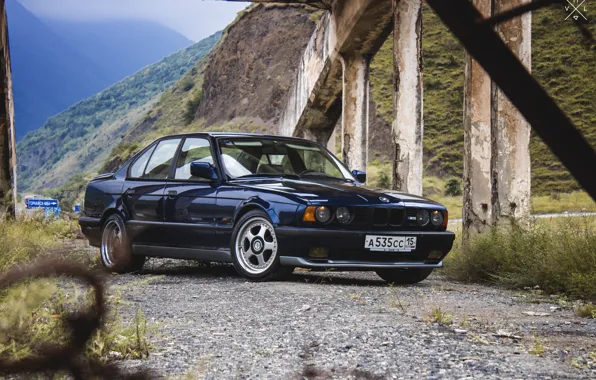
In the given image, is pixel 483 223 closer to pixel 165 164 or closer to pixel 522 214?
pixel 522 214

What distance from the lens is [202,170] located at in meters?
8.62

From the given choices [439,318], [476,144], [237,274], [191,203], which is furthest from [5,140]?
[439,318]

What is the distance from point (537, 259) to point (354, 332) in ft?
11.8

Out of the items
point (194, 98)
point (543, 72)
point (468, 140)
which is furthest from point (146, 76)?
point (468, 140)

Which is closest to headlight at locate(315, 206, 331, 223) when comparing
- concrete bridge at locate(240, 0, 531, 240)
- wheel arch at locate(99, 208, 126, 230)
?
concrete bridge at locate(240, 0, 531, 240)

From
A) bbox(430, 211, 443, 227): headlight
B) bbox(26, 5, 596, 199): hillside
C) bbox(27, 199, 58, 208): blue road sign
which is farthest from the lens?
bbox(26, 5, 596, 199): hillside

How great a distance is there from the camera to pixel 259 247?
8.09 m

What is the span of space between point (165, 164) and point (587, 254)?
4520 millimetres

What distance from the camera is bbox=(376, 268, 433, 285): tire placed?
8719 mm

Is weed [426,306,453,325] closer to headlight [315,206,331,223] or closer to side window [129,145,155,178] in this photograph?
headlight [315,206,331,223]

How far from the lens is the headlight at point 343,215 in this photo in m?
7.92

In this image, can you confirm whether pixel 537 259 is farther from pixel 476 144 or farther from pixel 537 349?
pixel 537 349

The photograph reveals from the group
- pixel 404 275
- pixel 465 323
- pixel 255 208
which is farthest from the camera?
pixel 404 275

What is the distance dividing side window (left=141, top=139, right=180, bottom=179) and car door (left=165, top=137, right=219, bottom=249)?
17cm
